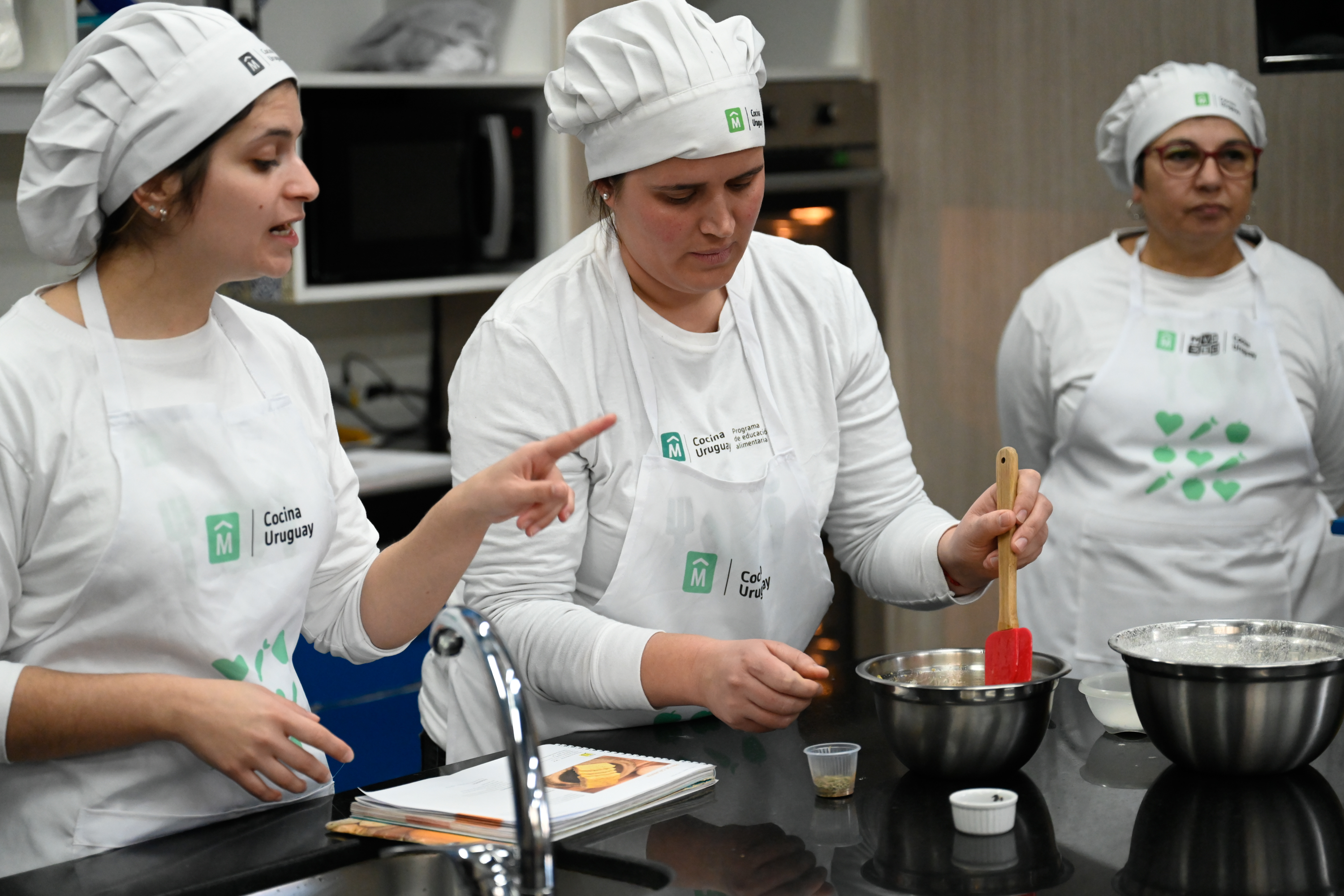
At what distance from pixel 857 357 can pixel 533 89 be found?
1.60m

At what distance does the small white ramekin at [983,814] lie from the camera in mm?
1172

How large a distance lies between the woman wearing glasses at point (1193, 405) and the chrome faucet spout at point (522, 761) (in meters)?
1.75

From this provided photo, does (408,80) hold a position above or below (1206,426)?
above

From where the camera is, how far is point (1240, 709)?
1249 millimetres

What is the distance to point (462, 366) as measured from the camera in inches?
64.0

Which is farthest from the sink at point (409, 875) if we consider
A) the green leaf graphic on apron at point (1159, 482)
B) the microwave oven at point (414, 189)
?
the microwave oven at point (414, 189)

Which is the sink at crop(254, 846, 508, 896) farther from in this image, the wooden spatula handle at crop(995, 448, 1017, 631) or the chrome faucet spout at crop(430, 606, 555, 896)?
the wooden spatula handle at crop(995, 448, 1017, 631)

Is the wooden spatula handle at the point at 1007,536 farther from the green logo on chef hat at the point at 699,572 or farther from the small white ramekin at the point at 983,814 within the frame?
the green logo on chef hat at the point at 699,572

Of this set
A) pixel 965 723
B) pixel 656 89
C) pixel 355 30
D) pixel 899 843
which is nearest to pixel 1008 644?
pixel 965 723

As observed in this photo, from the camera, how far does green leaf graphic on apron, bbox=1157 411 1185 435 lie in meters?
2.52

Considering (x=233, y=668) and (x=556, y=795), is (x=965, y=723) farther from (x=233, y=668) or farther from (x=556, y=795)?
(x=233, y=668)

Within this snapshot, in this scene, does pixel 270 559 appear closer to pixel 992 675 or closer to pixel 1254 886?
pixel 992 675

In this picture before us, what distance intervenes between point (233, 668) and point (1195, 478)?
178 centimetres

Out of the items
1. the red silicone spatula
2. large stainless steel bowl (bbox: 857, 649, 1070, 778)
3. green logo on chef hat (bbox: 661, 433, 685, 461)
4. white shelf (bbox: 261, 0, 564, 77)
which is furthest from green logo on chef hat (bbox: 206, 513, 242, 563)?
white shelf (bbox: 261, 0, 564, 77)
